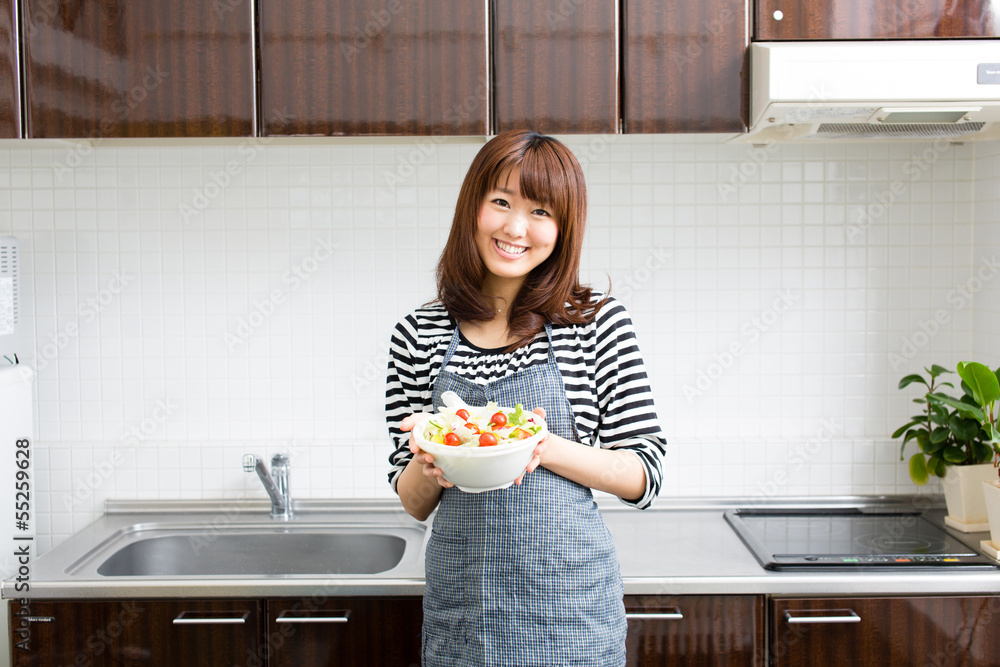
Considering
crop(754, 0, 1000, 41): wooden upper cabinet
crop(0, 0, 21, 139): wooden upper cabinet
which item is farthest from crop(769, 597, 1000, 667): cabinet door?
crop(0, 0, 21, 139): wooden upper cabinet

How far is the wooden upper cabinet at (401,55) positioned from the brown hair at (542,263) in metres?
0.47

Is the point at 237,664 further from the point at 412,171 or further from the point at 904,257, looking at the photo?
the point at 904,257

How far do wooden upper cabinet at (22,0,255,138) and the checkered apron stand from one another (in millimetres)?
848

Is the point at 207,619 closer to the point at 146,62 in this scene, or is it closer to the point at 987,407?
the point at 146,62

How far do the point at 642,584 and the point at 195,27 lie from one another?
1.51 meters

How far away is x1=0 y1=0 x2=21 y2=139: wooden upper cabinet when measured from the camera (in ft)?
5.86

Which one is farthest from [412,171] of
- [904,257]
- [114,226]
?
[904,257]

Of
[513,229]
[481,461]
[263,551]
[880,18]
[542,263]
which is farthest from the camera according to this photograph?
[263,551]

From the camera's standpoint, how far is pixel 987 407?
1.87 metres

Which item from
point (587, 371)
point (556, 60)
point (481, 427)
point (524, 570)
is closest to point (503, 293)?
point (587, 371)

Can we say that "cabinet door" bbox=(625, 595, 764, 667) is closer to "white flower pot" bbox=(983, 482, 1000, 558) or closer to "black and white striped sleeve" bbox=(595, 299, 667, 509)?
"black and white striped sleeve" bbox=(595, 299, 667, 509)

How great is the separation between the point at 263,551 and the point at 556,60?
4.54 feet

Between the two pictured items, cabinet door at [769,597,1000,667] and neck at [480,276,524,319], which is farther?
cabinet door at [769,597,1000,667]

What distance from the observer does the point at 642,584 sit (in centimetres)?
166
